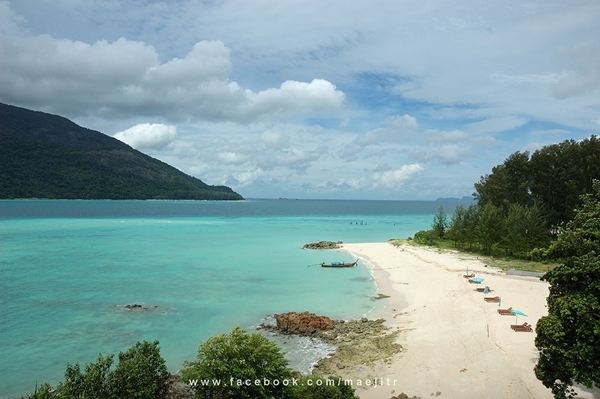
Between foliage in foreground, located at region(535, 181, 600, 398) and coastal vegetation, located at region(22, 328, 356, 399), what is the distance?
5.85m

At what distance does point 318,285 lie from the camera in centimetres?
3759

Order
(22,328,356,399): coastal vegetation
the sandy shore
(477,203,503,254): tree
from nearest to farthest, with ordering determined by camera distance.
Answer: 1. (22,328,356,399): coastal vegetation
2. the sandy shore
3. (477,203,503,254): tree

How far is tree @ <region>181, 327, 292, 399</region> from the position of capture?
12.4 m

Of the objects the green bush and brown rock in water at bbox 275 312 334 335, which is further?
the green bush

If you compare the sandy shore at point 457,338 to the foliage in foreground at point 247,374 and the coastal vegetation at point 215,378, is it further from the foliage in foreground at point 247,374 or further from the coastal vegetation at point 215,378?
the coastal vegetation at point 215,378

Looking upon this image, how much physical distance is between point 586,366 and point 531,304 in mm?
17596

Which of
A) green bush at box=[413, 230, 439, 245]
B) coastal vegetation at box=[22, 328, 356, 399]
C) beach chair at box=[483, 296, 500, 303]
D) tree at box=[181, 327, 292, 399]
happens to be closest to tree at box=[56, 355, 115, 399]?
coastal vegetation at box=[22, 328, 356, 399]

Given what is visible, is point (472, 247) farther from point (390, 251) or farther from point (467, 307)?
point (467, 307)

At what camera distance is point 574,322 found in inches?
488

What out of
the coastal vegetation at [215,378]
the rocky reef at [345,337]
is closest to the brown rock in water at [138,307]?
the rocky reef at [345,337]

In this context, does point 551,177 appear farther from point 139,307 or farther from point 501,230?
point 139,307

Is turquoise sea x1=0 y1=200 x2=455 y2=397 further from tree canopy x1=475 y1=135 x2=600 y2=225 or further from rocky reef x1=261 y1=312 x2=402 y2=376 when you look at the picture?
tree canopy x1=475 y1=135 x2=600 y2=225

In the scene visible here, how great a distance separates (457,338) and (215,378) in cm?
1392

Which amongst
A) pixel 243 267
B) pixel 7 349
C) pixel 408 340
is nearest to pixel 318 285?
pixel 243 267
